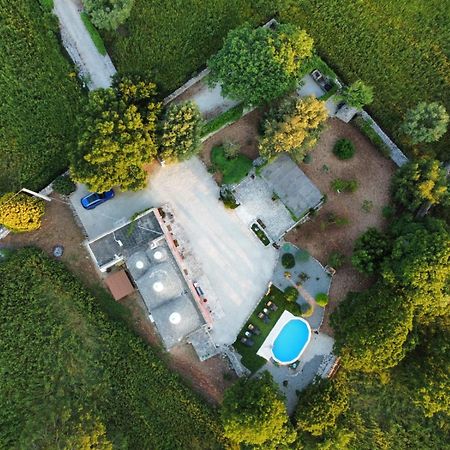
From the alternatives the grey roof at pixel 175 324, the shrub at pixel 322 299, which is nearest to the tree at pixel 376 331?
the shrub at pixel 322 299

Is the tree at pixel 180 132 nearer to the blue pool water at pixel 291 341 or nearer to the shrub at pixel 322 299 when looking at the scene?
the shrub at pixel 322 299

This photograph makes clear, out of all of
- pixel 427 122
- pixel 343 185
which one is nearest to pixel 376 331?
pixel 343 185

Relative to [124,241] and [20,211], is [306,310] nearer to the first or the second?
[124,241]

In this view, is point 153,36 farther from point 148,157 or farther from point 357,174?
point 357,174

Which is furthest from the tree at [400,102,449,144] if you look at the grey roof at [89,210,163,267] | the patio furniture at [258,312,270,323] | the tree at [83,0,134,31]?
the tree at [83,0,134,31]

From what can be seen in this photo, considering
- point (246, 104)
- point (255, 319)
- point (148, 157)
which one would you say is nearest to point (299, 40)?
point (246, 104)

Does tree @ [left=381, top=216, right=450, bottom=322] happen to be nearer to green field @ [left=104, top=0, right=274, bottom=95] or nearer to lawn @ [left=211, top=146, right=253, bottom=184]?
lawn @ [left=211, top=146, right=253, bottom=184]
